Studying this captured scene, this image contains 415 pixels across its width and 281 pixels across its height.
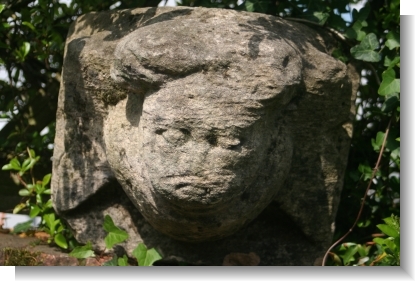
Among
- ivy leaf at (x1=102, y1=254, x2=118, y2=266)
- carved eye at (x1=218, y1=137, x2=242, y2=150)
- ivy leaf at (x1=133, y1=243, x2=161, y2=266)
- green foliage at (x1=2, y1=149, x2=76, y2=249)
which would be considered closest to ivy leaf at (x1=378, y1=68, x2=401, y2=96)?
carved eye at (x1=218, y1=137, x2=242, y2=150)

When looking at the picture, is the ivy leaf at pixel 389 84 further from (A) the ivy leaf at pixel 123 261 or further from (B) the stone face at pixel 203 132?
(A) the ivy leaf at pixel 123 261

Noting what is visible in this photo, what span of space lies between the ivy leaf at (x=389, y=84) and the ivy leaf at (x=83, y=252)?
1084 mm

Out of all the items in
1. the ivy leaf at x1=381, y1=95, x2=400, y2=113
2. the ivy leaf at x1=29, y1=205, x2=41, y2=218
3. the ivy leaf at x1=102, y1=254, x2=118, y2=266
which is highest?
the ivy leaf at x1=381, y1=95, x2=400, y2=113

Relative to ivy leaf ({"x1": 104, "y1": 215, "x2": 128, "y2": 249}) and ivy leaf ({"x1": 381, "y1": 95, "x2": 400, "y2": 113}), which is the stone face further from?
ivy leaf ({"x1": 381, "y1": 95, "x2": 400, "y2": 113})

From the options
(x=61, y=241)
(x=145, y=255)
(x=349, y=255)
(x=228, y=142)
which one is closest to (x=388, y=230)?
(x=349, y=255)

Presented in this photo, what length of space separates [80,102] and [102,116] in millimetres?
93

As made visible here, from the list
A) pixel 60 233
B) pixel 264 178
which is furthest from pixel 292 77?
pixel 60 233

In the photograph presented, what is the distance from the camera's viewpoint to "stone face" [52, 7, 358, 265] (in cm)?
200

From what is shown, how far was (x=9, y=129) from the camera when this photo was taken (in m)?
3.29

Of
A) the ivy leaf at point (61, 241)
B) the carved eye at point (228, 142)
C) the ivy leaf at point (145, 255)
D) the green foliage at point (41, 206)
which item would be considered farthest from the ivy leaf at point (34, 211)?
the carved eye at point (228, 142)

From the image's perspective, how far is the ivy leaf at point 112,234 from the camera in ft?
7.57

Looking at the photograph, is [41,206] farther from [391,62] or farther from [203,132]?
[391,62]

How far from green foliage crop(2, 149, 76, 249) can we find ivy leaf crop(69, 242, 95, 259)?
175mm

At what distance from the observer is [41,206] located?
276 cm
